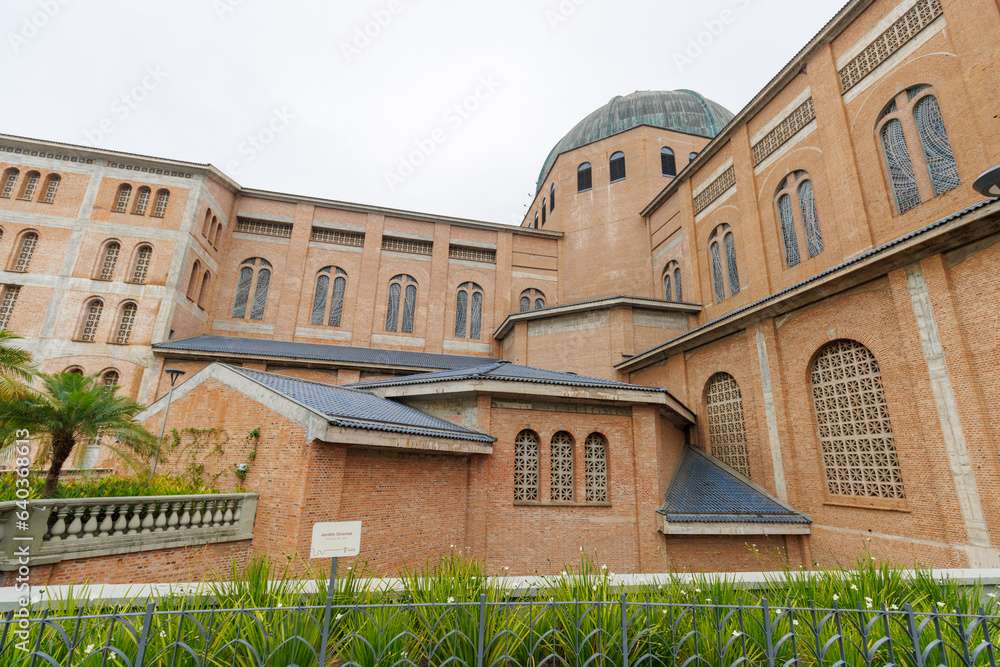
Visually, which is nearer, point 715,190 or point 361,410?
point 361,410

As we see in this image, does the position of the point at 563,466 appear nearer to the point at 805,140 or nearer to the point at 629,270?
the point at 805,140

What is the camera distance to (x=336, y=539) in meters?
4.13

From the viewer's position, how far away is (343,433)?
8133mm

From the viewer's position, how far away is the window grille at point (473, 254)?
27078 millimetres

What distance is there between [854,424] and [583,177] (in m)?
21.4

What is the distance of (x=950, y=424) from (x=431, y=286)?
21512mm

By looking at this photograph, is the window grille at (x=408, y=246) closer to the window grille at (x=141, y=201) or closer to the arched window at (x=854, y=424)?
the window grille at (x=141, y=201)

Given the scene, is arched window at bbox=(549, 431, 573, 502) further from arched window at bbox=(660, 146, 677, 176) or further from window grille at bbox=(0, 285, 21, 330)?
window grille at bbox=(0, 285, 21, 330)

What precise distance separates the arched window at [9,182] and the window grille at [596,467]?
Result: 26.8 m

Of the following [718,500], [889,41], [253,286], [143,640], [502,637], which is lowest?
[502,637]

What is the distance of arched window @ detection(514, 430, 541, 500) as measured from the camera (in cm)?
1173

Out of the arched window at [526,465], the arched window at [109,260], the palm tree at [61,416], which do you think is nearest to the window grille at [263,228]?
the arched window at [109,260]

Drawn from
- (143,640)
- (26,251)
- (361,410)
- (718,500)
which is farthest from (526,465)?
(26,251)

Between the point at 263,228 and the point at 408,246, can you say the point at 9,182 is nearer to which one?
the point at 263,228
